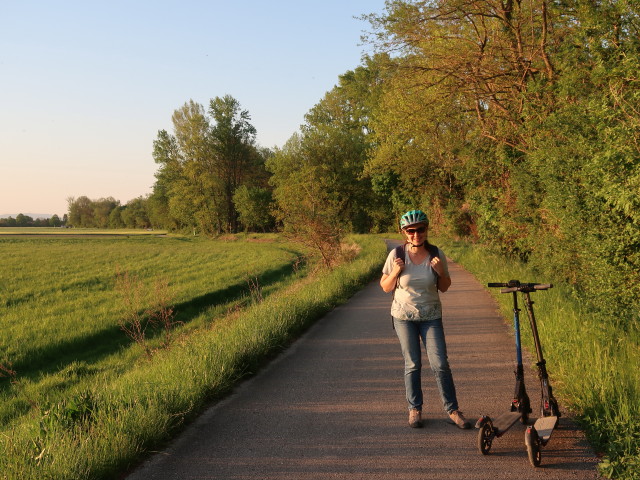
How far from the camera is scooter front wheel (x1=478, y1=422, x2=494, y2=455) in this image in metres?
3.80

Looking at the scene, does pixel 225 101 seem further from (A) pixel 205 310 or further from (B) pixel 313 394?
(B) pixel 313 394

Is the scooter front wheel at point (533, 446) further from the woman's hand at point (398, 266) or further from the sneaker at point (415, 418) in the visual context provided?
the woman's hand at point (398, 266)

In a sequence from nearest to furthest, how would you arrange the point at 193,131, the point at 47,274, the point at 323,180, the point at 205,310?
1. the point at 205,310
2. the point at 47,274
3. the point at 323,180
4. the point at 193,131

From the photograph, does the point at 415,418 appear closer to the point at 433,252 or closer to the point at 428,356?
the point at 428,356

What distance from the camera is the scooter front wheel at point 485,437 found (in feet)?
12.5

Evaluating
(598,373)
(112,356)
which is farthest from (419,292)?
(112,356)

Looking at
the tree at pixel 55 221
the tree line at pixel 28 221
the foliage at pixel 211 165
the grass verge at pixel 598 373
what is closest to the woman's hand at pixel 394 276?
the grass verge at pixel 598 373

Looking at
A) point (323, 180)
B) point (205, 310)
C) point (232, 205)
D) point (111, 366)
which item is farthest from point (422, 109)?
point (232, 205)

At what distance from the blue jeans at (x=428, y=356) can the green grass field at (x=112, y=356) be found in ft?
6.85

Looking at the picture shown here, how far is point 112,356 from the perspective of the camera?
11477 mm

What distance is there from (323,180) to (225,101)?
82.0 ft

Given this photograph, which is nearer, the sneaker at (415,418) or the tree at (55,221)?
the sneaker at (415,418)

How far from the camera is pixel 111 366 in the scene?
10445mm

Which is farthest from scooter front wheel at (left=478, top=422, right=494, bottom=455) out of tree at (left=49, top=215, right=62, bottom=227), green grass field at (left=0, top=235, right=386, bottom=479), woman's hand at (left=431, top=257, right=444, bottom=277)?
tree at (left=49, top=215, right=62, bottom=227)
